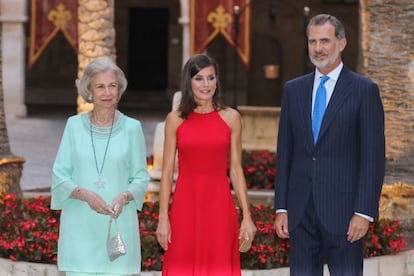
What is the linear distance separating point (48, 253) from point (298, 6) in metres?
28.8

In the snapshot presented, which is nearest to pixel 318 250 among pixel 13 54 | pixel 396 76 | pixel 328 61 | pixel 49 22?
pixel 328 61

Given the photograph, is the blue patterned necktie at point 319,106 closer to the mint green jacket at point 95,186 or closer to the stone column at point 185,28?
the mint green jacket at point 95,186

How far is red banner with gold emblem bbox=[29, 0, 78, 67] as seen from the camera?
22.8 m

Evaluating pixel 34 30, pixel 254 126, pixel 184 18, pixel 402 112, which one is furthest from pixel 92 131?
pixel 184 18

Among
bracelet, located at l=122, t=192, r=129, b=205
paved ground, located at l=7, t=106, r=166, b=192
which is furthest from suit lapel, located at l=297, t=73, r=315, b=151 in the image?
paved ground, located at l=7, t=106, r=166, b=192

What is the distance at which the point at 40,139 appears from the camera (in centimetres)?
2336

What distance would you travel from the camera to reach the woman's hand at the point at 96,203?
17.6ft

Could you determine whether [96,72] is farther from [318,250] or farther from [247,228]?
[318,250]

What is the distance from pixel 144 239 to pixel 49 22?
16509 mm

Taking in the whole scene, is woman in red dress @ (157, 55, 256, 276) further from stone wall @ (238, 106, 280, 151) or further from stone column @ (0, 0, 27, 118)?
stone column @ (0, 0, 27, 118)

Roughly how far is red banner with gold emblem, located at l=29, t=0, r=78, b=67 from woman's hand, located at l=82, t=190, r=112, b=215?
1725 cm

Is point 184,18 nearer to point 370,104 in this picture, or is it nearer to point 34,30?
point 34,30

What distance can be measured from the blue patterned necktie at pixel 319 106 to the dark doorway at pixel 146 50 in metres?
32.9

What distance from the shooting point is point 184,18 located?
2769 cm
